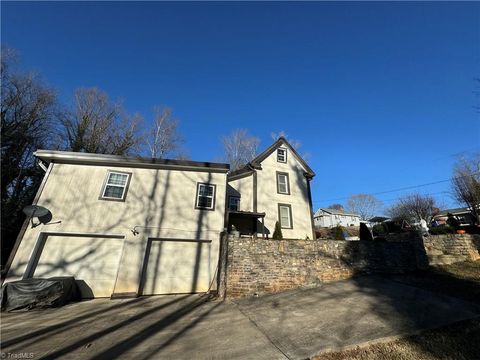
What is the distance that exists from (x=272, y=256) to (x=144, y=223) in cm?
547

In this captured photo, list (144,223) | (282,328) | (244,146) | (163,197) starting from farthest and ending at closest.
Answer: (244,146) < (163,197) < (144,223) < (282,328)

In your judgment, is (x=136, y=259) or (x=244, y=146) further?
(x=244, y=146)

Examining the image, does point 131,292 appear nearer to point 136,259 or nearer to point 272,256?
point 136,259

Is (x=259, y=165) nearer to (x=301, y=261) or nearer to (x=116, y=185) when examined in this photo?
(x=301, y=261)

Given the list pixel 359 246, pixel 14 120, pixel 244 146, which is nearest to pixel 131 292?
pixel 359 246

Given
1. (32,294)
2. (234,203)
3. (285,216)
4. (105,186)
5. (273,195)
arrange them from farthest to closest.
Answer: (273,195) < (285,216) < (234,203) < (105,186) < (32,294)

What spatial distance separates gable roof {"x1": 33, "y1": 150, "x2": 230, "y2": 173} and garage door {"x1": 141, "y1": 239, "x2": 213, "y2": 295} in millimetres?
3464

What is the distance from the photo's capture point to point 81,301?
7.85 m

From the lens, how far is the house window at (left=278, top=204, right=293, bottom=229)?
1495 cm

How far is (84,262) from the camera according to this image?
8422mm

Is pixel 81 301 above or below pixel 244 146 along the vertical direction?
below

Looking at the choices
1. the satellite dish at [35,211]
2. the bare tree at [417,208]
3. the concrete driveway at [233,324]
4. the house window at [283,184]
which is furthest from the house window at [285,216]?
the bare tree at [417,208]

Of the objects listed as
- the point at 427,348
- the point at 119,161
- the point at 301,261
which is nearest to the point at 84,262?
the point at 119,161

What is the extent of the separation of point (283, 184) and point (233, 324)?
11.8 m
